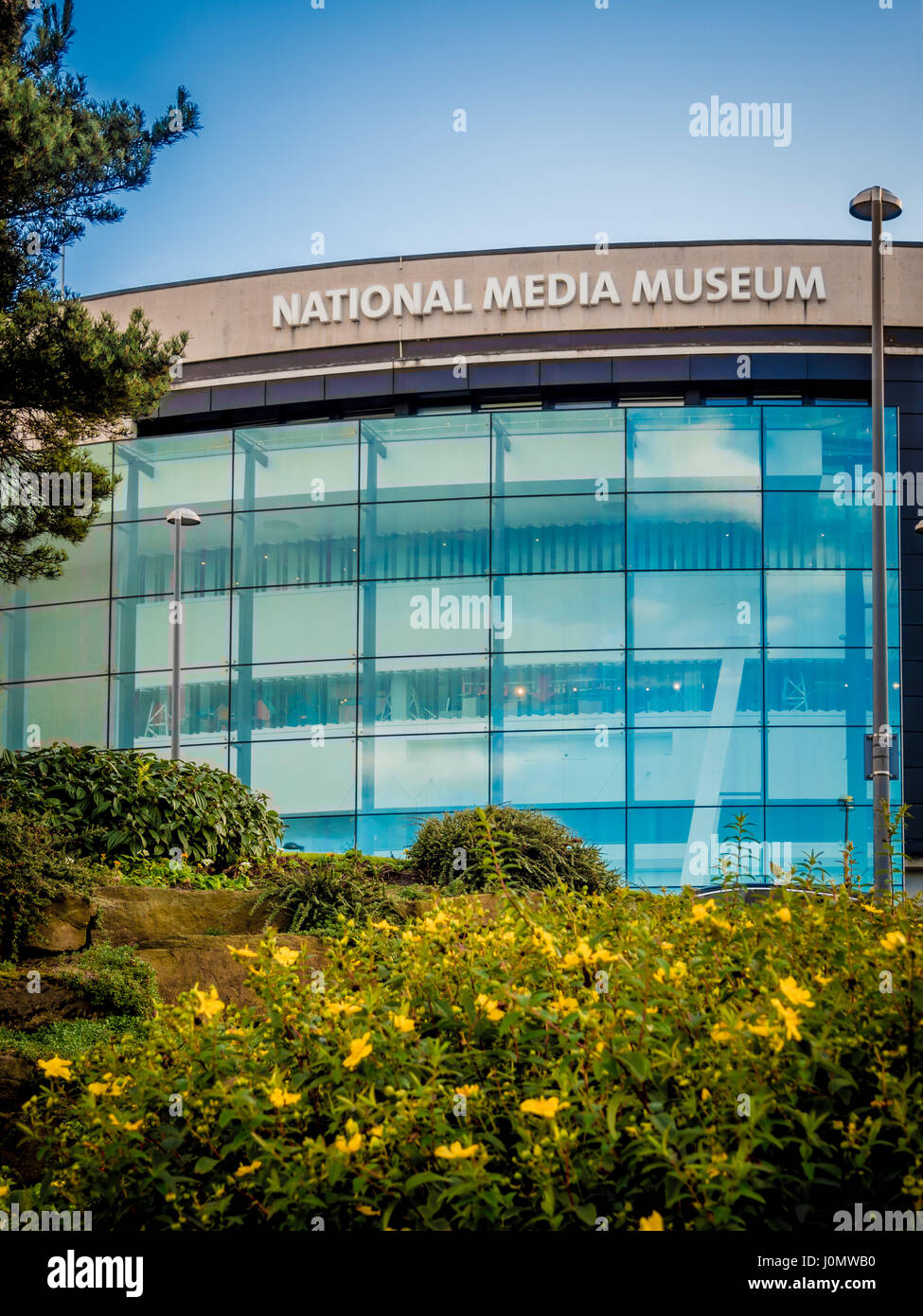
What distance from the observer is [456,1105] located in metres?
2.80

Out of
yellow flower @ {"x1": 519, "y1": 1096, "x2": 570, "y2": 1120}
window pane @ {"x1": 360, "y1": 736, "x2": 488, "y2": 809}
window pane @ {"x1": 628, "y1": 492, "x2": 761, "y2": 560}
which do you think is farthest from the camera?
window pane @ {"x1": 628, "y1": 492, "x2": 761, "y2": 560}

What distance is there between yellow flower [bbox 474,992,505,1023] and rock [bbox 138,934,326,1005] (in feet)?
12.9

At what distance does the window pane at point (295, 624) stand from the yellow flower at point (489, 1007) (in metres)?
19.7

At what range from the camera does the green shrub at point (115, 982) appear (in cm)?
657

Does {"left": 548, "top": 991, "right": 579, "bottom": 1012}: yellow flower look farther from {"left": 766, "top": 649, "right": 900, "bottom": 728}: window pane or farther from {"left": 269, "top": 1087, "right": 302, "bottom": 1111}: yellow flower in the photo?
{"left": 766, "top": 649, "right": 900, "bottom": 728}: window pane

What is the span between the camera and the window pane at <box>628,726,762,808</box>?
2133cm

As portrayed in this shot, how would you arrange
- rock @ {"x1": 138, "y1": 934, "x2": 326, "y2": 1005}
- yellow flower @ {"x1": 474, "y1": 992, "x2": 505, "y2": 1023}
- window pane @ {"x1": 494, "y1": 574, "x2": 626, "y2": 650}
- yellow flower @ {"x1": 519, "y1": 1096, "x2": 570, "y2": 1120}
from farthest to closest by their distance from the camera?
window pane @ {"x1": 494, "y1": 574, "x2": 626, "y2": 650}, rock @ {"x1": 138, "y1": 934, "x2": 326, "y2": 1005}, yellow flower @ {"x1": 474, "y1": 992, "x2": 505, "y2": 1023}, yellow flower @ {"x1": 519, "y1": 1096, "x2": 570, "y2": 1120}

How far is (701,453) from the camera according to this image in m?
22.4

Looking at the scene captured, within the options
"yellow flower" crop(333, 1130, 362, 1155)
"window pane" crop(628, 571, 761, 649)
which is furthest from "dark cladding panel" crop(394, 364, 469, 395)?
"yellow flower" crop(333, 1130, 362, 1155)

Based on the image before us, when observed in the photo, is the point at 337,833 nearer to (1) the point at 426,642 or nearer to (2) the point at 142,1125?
(1) the point at 426,642

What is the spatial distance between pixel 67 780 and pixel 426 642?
12.2m

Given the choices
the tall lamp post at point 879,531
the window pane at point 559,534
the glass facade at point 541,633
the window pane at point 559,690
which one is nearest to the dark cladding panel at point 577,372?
the glass facade at point 541,633

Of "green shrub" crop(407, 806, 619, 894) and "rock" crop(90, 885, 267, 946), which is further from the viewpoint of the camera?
"green shrub" crop(407, 806, 619, 894)

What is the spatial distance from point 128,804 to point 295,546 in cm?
1338
